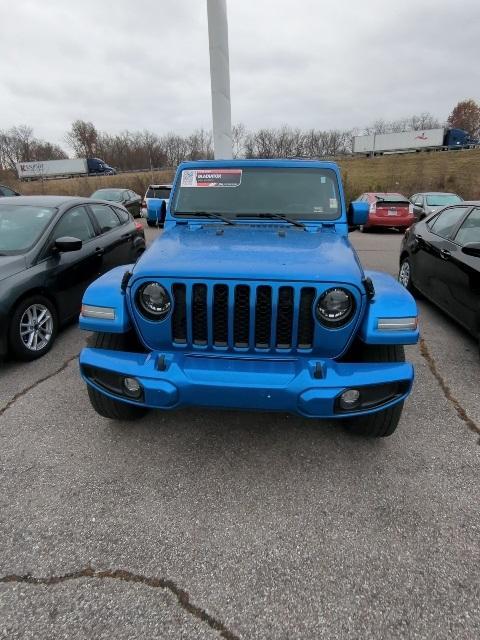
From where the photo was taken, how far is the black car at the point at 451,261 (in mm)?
4246

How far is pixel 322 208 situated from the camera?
138 inches

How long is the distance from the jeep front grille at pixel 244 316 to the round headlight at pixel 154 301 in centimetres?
6

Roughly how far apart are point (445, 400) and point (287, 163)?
2533mm

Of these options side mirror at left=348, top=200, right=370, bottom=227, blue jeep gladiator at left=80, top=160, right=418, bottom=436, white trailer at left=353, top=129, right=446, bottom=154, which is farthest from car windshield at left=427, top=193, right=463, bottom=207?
white trailer at left=353, top=129, right=446, bottom=154

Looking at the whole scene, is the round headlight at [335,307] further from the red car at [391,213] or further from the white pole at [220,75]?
the red car at [391,213]

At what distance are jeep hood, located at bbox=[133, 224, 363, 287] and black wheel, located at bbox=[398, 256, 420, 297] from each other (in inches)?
146

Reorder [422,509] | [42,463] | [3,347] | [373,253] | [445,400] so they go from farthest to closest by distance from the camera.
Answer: [373,253] < [3,347] < [445,400] < [42,463] < [422,509]

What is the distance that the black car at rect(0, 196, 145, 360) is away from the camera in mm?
3912

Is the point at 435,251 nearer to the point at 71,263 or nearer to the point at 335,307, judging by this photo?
the point at 335,307

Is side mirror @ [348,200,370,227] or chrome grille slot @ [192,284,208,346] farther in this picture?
side mirror @ [348,200,370,227]

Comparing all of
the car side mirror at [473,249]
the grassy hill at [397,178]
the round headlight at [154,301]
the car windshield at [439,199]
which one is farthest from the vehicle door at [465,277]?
the grassy hill at [397,178]

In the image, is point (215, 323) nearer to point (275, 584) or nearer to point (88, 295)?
point (88, 295)

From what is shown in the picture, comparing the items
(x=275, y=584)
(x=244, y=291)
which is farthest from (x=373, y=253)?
(x=275, y=584)

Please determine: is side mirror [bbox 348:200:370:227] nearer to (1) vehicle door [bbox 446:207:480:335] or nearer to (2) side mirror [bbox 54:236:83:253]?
(1) vehicle door [bbox 446:207:480:335]
